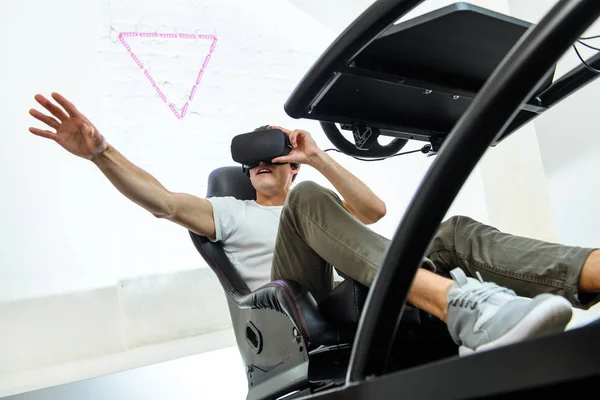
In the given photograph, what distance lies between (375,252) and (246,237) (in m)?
0.72

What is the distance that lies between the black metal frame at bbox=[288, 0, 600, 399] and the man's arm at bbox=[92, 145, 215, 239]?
1038mm

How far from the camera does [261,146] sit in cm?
149

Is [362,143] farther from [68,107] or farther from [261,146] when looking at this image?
[68,107]

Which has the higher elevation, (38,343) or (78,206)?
(78,206)

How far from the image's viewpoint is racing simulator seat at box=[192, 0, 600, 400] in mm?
391

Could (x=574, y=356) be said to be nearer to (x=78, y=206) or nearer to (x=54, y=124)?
(x=54, y=124)

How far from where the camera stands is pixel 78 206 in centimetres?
248

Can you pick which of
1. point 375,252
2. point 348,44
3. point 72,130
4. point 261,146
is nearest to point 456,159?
point 348,44

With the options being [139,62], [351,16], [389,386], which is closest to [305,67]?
Result: [351,16]

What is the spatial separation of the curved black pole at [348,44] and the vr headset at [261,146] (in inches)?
23.9

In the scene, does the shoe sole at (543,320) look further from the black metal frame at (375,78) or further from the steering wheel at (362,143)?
the steering wheel at (362,143)

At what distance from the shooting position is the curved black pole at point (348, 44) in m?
0.63

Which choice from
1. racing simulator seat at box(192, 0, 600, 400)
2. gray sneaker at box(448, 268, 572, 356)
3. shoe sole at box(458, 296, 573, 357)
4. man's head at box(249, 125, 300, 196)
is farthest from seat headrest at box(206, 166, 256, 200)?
shoe sole at box(458, 296, 573, 357)

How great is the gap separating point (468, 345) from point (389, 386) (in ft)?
1.01
